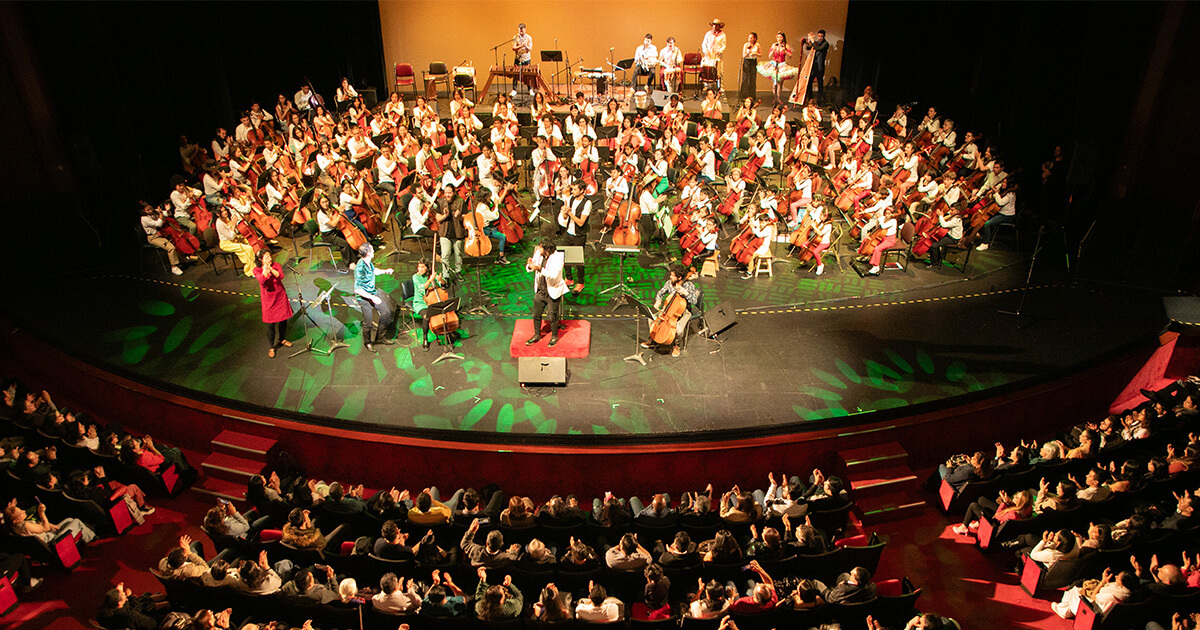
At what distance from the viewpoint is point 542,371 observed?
7.67 meters

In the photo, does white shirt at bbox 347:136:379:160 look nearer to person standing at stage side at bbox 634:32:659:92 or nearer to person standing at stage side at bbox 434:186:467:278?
person standing at stage side at bbox 434:186:467:278

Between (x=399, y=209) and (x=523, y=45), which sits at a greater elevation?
(x=523, y=45)

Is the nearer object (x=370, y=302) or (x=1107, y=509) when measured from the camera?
(x=1107, y=509)

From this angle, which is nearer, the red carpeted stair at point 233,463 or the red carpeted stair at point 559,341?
the red carpeted stair at point 233,463

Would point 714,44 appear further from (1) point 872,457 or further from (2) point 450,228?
(1) point 872,457

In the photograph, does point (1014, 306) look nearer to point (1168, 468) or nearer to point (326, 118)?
point (1168, 468)

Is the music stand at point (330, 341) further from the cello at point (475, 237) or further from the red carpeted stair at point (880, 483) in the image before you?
the red carpeted stair at point (880, 483)

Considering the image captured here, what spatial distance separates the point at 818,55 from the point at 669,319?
33.0ft

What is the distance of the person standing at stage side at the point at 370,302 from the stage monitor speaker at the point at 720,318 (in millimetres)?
3551

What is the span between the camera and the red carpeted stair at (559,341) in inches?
328

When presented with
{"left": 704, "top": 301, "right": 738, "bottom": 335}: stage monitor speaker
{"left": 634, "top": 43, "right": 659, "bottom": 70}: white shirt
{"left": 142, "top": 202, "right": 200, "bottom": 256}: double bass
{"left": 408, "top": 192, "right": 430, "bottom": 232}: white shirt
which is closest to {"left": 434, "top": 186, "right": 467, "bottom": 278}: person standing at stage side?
{"left": 408, "top": 192, "right": 430, "bottom": 232}: white shirt

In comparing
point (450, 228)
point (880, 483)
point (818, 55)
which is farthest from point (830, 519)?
point (818, 55)

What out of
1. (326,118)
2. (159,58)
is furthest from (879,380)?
(159,58)

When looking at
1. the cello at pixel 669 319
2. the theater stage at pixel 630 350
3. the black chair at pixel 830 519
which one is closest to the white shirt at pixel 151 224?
the theater stage at pixel 630 350
